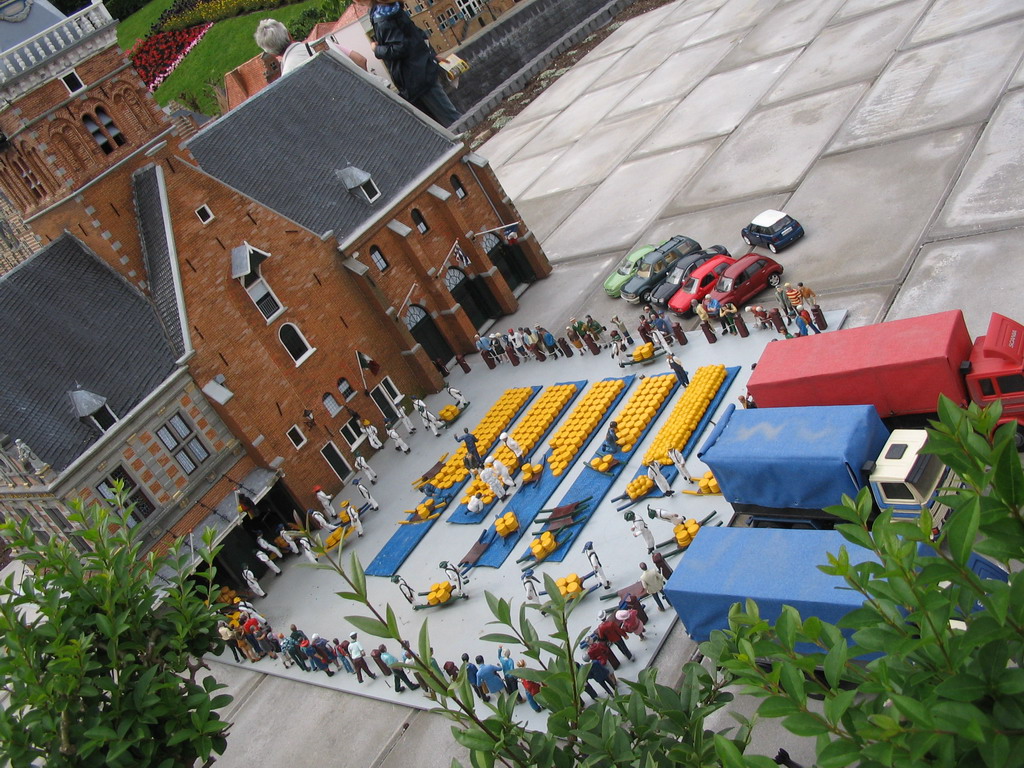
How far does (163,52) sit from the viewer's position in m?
89.8

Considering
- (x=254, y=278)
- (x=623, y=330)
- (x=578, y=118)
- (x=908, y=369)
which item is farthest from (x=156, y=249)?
(x=578, y=118)

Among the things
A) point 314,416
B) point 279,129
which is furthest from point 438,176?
point 314,416

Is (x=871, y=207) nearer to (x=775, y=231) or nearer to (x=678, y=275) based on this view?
(x=775, y=231)

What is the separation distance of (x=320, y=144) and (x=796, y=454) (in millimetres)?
25420

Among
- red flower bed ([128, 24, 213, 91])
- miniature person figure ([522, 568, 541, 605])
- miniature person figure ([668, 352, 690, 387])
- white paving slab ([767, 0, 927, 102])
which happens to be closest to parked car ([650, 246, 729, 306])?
miniature person figure ([668, 352, 690, 387])

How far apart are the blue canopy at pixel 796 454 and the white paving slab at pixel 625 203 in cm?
2198

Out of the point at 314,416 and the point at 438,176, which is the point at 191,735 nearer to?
the point at 314,416

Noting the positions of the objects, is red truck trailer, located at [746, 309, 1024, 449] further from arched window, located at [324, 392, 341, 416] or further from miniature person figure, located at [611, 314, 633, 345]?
arched window, located at [324, 392, 341, 416]

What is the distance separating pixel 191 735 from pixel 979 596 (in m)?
11.5

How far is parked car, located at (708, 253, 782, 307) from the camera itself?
109ft

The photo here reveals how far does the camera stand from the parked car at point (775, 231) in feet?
117

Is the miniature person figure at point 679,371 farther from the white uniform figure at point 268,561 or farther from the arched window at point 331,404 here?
the white uniform figure at point 268,561

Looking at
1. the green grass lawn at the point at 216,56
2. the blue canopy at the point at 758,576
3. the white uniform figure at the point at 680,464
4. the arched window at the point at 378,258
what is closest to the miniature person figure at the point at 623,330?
the white uniform figure at the point at 680,464

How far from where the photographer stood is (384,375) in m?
36.9
